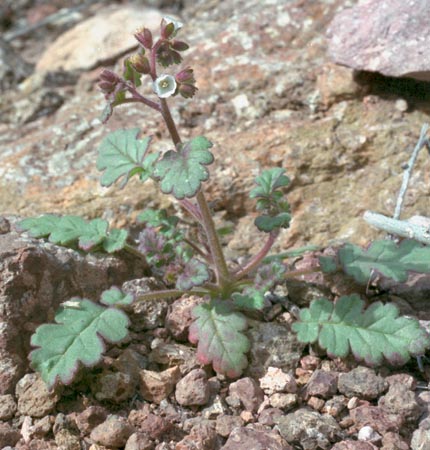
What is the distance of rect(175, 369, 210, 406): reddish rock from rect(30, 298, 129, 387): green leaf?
30 centimetres

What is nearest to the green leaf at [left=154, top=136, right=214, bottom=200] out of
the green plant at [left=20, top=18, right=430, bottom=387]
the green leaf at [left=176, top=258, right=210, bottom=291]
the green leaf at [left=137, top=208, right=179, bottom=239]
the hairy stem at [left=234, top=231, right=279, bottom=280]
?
the green plant at [left=20, top=18, right=430, bottom=387]

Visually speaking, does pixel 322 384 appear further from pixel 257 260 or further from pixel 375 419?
pixel 257 260

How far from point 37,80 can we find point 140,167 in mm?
2384

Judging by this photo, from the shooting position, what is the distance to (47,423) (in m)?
2.78

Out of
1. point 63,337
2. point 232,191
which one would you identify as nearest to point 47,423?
point 63,337

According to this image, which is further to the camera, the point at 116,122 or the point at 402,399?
Answer: the point at 116,122

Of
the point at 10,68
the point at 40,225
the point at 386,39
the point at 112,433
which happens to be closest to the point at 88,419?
the point at 112,433

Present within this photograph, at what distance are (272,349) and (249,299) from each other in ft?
0.75

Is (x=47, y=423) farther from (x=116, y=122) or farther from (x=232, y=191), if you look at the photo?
(x=116, y=122)

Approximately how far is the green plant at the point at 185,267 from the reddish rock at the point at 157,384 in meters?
0.14

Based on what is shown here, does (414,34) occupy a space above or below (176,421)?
above

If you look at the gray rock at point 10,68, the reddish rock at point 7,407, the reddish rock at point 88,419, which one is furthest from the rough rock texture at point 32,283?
the gray rock at point 10,68

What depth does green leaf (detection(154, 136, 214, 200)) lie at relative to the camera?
8.87ft

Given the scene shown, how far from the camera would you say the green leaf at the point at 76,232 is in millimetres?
3355
